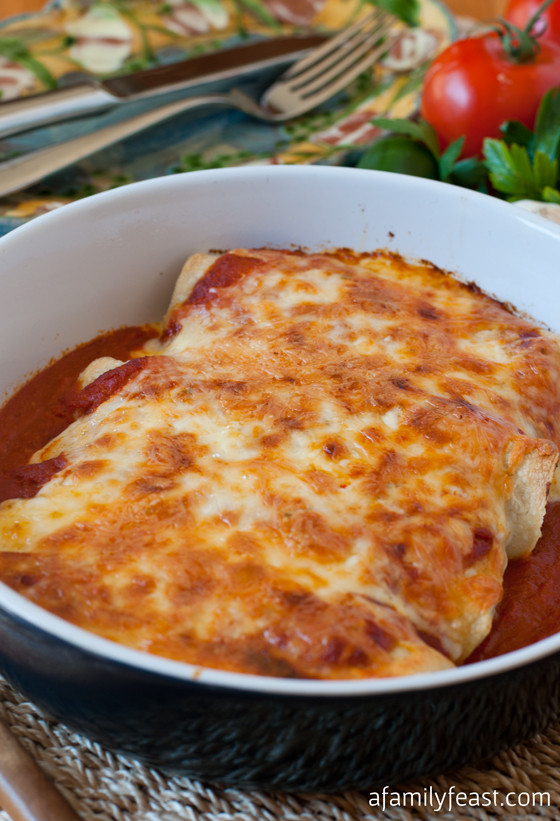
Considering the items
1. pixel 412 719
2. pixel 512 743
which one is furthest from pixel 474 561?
pixel 412 719

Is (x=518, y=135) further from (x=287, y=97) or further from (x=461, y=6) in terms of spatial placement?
(x=461, y=6)

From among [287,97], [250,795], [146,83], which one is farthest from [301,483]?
[287,97]

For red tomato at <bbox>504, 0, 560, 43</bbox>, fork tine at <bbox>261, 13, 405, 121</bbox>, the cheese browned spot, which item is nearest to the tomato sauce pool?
the cheese browned spot

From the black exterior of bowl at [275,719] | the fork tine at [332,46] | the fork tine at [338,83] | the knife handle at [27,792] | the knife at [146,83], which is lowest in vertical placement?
the knife handle at [27,792]

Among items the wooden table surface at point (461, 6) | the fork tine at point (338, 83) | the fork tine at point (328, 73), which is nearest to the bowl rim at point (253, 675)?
the fork tine at point (328, 73)

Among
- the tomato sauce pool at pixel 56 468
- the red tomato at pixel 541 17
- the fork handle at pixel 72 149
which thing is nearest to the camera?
the tomato sauce pool at pixel 56 468

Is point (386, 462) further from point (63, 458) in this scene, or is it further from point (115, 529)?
point (63, 458)

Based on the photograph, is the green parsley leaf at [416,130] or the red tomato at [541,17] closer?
the green parsley leaf at [416,130]

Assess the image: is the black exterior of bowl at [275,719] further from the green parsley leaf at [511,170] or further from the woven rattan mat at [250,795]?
the green parsley leaf at [511,170]
